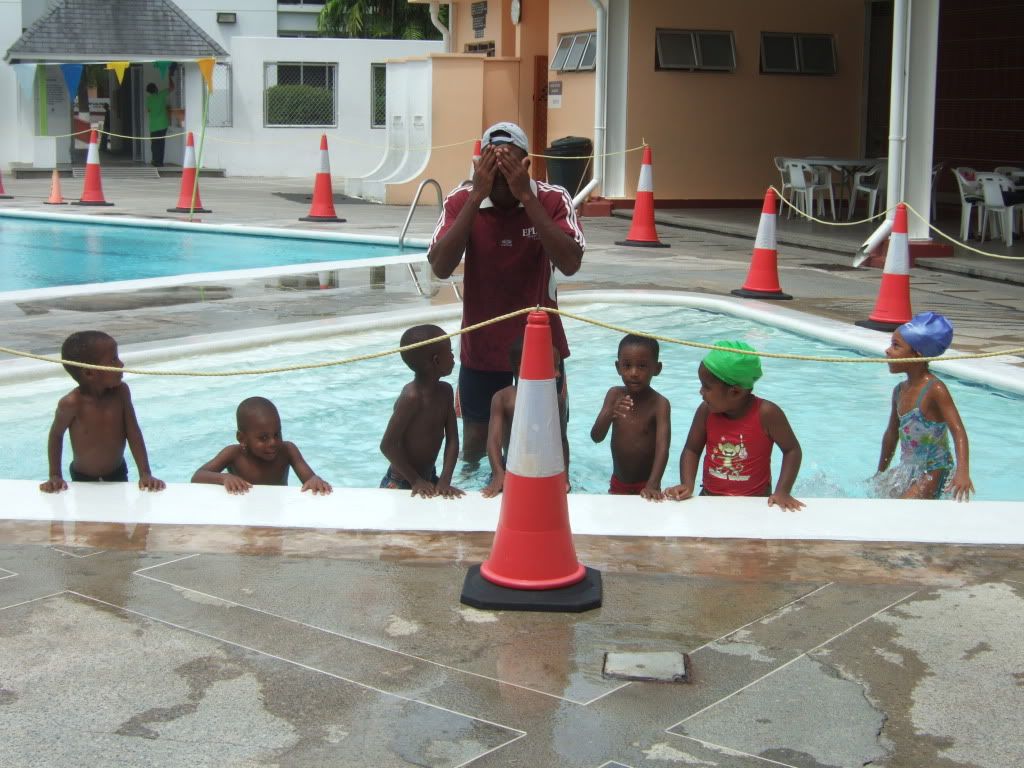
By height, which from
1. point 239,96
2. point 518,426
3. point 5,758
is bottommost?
point 5,758

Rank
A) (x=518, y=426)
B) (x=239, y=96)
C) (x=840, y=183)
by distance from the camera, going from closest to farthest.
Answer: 1. (x=518, y=426)
2. (x=840, y=183)
3. (x=239, y=96)

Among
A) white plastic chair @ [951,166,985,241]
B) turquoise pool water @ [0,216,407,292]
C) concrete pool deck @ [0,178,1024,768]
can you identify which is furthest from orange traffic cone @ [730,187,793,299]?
concrete pool deck @ [0,178,1024,768]

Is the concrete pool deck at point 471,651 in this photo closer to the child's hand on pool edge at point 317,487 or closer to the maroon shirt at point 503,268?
the child's hand on pool edge at point 317,487

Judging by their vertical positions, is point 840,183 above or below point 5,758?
above

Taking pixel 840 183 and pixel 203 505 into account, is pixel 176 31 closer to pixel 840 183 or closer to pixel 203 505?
pixel 840 183

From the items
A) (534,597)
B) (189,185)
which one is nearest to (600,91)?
(189,185)

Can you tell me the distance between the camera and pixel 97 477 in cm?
548

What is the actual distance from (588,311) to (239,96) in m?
21.8

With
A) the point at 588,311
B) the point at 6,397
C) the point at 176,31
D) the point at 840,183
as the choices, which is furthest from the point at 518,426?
the point at 176,31

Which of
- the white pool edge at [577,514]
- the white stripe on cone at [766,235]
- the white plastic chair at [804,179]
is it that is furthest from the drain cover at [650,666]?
the white plastic chair at [804,179]

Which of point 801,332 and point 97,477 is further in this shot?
point 801,332

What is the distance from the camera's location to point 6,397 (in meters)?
7.37

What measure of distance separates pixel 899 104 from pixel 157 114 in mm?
23766

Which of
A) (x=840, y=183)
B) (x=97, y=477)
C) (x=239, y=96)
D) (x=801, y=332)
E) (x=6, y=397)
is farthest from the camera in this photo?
(x=239, y=96)
